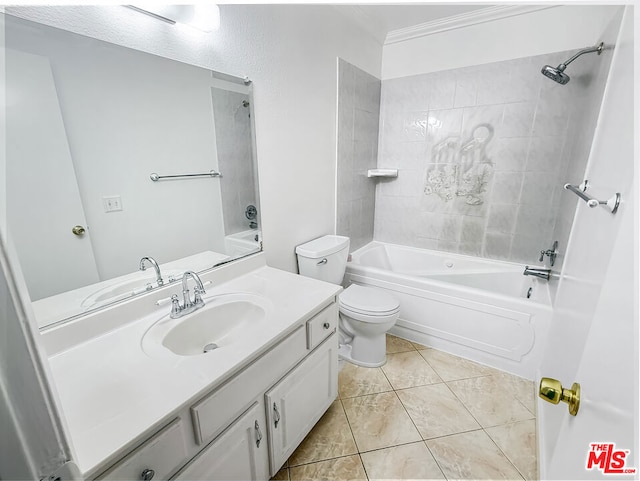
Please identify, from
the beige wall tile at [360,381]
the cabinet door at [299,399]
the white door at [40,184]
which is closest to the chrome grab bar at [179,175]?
the white door at [40,184]

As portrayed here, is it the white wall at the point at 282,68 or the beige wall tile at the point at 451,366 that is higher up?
the white wall at the point at 282,68

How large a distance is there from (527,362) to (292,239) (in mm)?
1687

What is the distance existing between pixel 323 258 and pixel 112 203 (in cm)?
117

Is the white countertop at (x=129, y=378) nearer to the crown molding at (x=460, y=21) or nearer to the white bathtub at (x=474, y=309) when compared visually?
the white bathtub at (x=474, y=309)

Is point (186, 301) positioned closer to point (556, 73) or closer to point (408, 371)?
point (408, 371)

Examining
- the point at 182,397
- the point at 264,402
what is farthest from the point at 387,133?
the point at 182,397

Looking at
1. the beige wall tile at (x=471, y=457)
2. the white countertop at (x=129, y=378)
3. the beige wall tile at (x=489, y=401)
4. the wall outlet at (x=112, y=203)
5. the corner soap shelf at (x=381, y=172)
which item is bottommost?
the beige wall tile at (x=471, y=457)

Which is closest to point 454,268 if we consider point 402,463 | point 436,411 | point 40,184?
point 436,411

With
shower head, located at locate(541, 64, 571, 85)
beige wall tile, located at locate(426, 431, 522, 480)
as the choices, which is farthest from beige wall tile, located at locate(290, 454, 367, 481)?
shower head, located at locate(541, 64, 571, 85)

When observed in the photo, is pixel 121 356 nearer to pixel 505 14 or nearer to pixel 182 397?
pixel 182 397

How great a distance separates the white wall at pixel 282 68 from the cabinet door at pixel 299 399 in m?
0.67

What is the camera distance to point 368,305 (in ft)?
6.01

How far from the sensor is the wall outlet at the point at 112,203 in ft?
3.39

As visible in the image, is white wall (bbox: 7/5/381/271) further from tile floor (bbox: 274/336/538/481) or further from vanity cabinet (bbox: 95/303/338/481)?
tile floor (bbox: 274/336/538/481)
